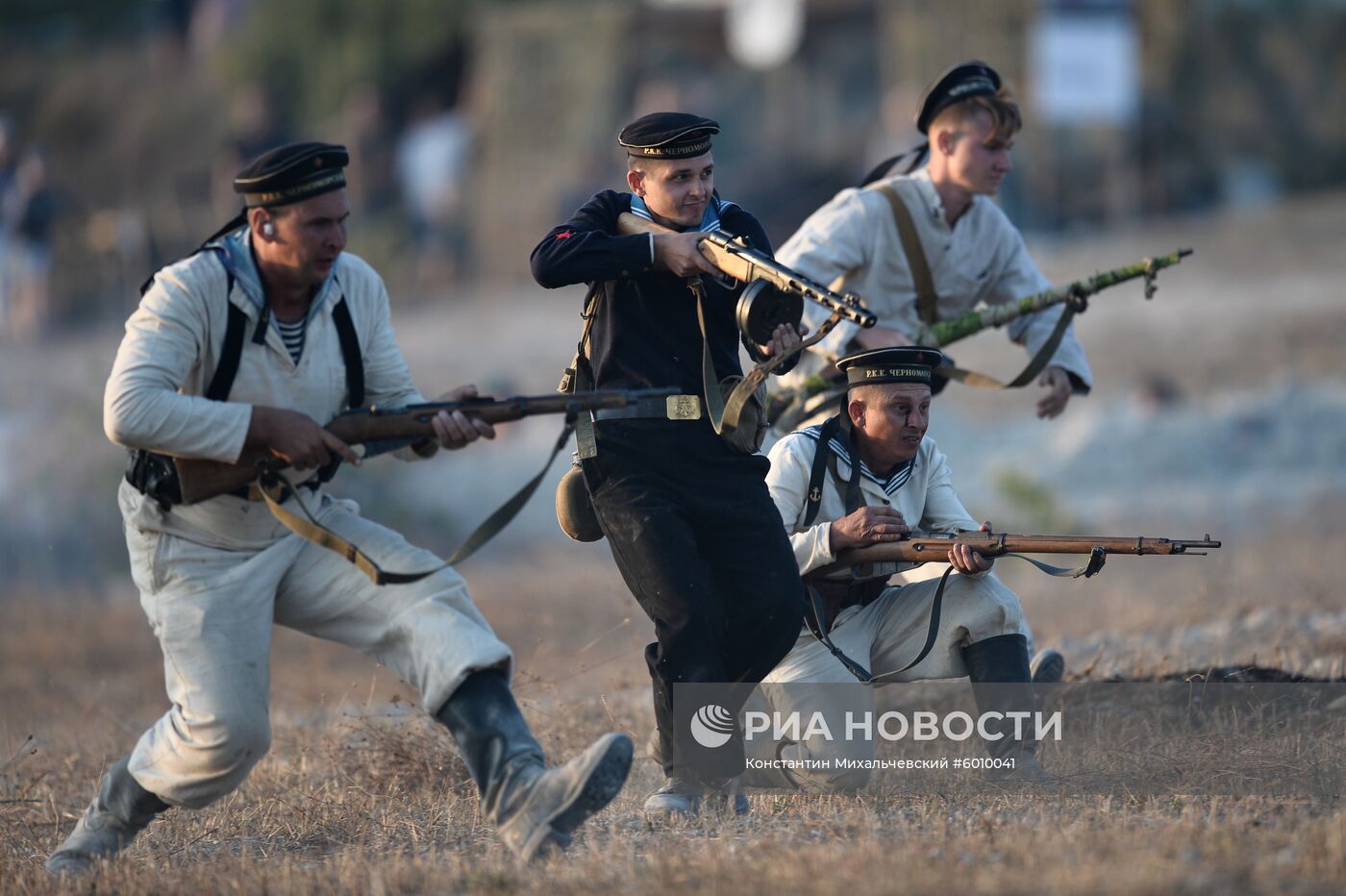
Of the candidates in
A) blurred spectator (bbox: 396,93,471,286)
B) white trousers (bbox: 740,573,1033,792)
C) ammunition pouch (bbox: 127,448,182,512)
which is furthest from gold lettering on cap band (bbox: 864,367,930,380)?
blurred spectator (bbox: 396,93,471,286)

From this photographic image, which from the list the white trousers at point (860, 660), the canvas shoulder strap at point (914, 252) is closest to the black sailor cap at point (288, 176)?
the white trousers at point (860, 660)

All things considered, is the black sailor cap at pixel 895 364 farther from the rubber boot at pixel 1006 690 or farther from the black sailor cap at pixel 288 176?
the black sailor cap at pixel 288 176

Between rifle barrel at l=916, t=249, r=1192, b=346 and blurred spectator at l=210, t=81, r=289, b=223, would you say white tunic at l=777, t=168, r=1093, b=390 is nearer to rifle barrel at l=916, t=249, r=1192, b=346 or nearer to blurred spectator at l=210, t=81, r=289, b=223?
rifle barrel at l=916, t=249, r=1192, b=346

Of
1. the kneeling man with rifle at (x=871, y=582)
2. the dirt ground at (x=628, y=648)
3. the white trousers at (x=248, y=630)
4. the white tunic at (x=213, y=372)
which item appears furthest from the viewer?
the kneeling man with rifle at (x=871, y=582)

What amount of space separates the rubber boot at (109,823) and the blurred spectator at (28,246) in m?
16.4

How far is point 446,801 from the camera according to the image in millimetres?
6684

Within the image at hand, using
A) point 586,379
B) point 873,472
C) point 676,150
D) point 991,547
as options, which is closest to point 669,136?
point 676,150

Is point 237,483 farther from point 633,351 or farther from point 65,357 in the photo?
point 65,357

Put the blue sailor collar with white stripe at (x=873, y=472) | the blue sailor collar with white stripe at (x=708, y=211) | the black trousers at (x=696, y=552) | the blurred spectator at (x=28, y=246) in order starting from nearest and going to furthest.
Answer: the black trousers at (x=696, y=552)
the blue sailor collar with white stripe at (x=708, y=211)
the blue sailor collar with white stripe at (x=873, y=472)
the blurred spectator at (x=28, y=246)

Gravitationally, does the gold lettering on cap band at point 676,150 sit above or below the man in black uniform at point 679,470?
above

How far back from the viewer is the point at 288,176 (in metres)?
5.56

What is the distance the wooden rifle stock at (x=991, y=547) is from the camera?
599 cm

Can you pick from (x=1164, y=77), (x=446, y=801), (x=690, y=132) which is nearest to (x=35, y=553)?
(x=446, y=801)

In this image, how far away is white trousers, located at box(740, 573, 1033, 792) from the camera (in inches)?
255
